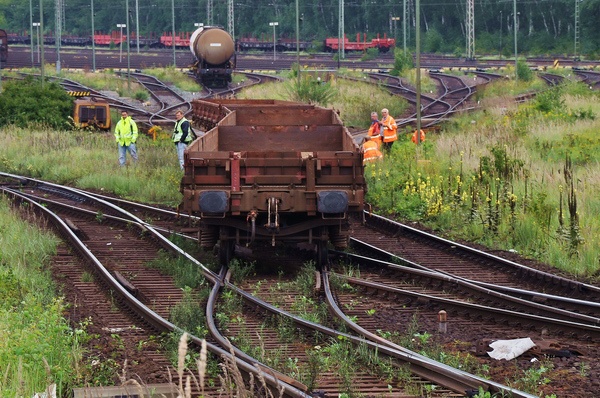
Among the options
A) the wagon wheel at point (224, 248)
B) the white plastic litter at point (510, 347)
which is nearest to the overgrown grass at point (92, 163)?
the wagon wheel at point (224, 248)

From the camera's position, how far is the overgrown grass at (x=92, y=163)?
22.5m

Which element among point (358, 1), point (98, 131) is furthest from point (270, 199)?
point (358, 1)

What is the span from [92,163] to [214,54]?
26747mm

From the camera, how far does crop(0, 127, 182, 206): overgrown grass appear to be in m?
22.5

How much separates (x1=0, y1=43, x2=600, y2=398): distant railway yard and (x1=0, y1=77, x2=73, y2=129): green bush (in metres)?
14.9

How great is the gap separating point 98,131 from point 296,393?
28.1 m

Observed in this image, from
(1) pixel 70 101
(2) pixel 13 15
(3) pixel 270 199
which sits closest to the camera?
(3) pixel 270 199

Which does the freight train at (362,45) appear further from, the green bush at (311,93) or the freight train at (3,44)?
the green bush at (311,93)

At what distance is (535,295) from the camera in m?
11.7

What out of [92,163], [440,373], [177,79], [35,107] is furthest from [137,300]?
[177,79]

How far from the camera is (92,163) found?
85.9 feet

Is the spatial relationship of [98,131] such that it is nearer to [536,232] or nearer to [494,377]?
[536,232]

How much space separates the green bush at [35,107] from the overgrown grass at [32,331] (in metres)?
19.9

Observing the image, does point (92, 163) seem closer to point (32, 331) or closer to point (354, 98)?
point (354, 98)
